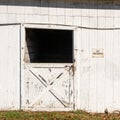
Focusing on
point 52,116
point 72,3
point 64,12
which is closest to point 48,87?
point 52,116

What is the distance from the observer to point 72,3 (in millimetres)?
12195

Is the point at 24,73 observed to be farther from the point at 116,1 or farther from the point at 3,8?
the point at 116,1

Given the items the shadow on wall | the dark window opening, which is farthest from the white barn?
the dark window opening

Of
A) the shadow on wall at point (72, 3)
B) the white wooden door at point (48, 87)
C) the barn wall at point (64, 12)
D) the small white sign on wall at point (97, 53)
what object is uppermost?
the shadow on wall at point (72, 3)

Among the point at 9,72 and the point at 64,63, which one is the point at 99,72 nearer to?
the point at 64,63

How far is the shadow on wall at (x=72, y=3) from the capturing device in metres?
12.0

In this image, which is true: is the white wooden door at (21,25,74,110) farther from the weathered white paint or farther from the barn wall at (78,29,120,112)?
the barn wall at (78,29,120,112)

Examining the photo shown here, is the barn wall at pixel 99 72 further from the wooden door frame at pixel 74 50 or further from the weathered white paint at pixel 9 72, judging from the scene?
the weathered white paint at pixel 9 72

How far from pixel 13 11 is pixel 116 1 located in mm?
2978

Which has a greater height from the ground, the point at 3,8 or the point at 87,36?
the point at 3,8

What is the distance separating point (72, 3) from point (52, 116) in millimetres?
3319

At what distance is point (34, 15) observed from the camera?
12.0 metres

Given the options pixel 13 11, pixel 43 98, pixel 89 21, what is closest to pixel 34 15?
pixel 13 11

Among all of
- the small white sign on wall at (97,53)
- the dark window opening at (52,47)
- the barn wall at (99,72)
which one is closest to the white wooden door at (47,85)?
the barn wall at (99,72)
